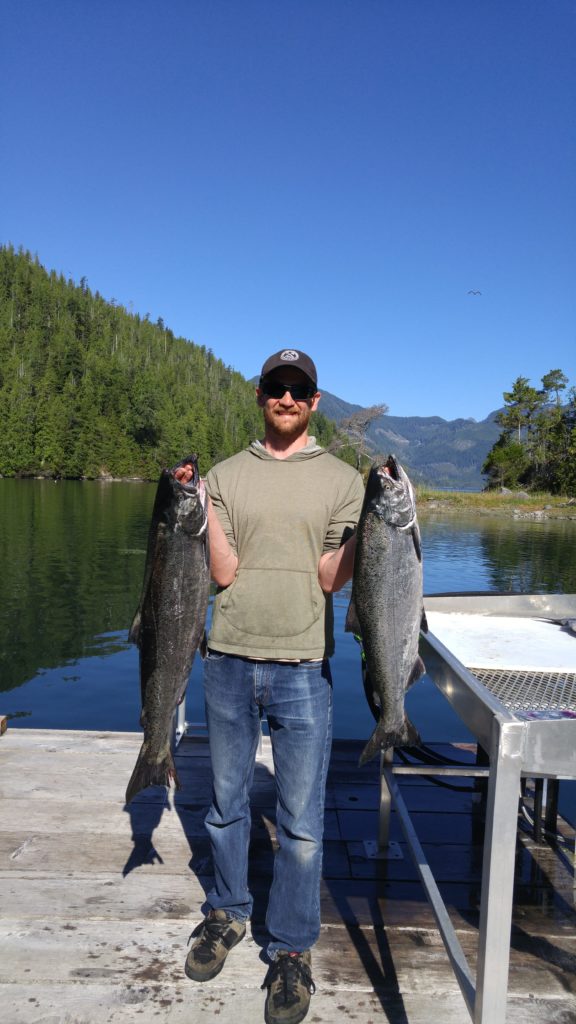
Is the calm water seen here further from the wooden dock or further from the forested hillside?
the forested hillside

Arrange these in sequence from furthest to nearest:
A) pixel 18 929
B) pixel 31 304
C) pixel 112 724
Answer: pixel 31 304 → pixel 112 724 → pixel 18 929

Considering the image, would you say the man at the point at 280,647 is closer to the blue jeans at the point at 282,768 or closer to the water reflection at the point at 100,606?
the blue jeans at the point at 282,768

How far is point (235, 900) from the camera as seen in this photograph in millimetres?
3113

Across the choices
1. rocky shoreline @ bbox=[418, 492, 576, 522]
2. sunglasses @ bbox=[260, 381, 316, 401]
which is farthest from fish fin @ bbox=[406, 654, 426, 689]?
Answer: rocky shoreline @ bbox=[418, 492, 576, 522]

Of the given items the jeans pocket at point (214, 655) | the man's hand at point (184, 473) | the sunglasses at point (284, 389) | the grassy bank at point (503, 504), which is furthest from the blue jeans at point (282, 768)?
the grassy bank at point (503, 504)

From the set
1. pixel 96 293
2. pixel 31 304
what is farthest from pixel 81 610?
pixel 96 293

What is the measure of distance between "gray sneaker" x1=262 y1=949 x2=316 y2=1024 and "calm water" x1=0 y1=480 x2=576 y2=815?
820 cm

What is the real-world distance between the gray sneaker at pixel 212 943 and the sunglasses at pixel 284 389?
2.33 m

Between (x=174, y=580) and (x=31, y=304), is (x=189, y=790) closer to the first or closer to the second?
(x=174, y=580)

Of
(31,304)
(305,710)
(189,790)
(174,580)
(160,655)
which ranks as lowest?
(189,790)

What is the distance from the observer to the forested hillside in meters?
98.9

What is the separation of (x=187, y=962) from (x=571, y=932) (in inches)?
73.8

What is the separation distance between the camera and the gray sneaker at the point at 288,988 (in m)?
2.67

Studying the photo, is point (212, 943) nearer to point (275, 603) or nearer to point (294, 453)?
point (275, 603)
